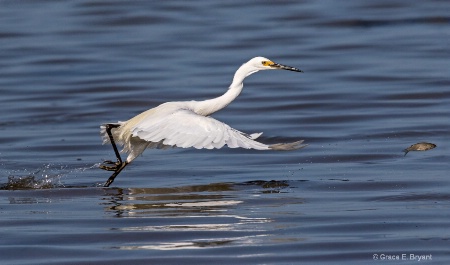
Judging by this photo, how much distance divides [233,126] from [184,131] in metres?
4.91

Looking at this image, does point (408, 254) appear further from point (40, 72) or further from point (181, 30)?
point (181, 30)

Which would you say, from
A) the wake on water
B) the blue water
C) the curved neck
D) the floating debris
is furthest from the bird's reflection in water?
the floating debris

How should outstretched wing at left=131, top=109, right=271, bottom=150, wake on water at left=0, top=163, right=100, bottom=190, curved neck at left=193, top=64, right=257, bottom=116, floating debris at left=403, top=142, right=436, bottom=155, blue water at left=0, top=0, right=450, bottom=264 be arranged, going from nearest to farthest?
blue water at left=0, top=0, right=450, bottom=264 < outstretched wing at left=131, top=109, right=271, bottom=150 < wake on water at left=0, top=163, right=100, bottom=190 < curved neck at left=193, top=64, right=257, bottom=116 < floating debris at left=403, top=142, right=436, bottom=155

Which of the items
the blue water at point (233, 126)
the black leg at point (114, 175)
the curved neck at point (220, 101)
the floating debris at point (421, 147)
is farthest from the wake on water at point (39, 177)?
the floating debris at point (421, 147)

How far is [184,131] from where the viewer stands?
34.8 feet

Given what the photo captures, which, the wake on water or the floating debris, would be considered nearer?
the wake on water

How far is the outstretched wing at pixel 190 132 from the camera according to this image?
10.2m

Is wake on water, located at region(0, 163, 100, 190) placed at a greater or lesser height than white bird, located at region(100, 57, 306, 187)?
lesser

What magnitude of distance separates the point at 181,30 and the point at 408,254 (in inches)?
654

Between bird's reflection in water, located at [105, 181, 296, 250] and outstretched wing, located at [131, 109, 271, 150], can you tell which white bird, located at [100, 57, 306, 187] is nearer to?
outstretched wing, located at [131, 109, 271, 150]

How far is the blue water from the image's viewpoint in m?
8.82

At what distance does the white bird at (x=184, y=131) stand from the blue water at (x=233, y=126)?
0.46 meters

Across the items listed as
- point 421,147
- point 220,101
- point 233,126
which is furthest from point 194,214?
point 233,126

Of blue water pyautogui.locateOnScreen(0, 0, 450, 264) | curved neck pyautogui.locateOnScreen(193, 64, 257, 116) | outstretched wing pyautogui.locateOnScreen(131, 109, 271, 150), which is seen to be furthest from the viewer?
curved neck pyautogui.locateOnScreen(193, 64, 257, 116)
